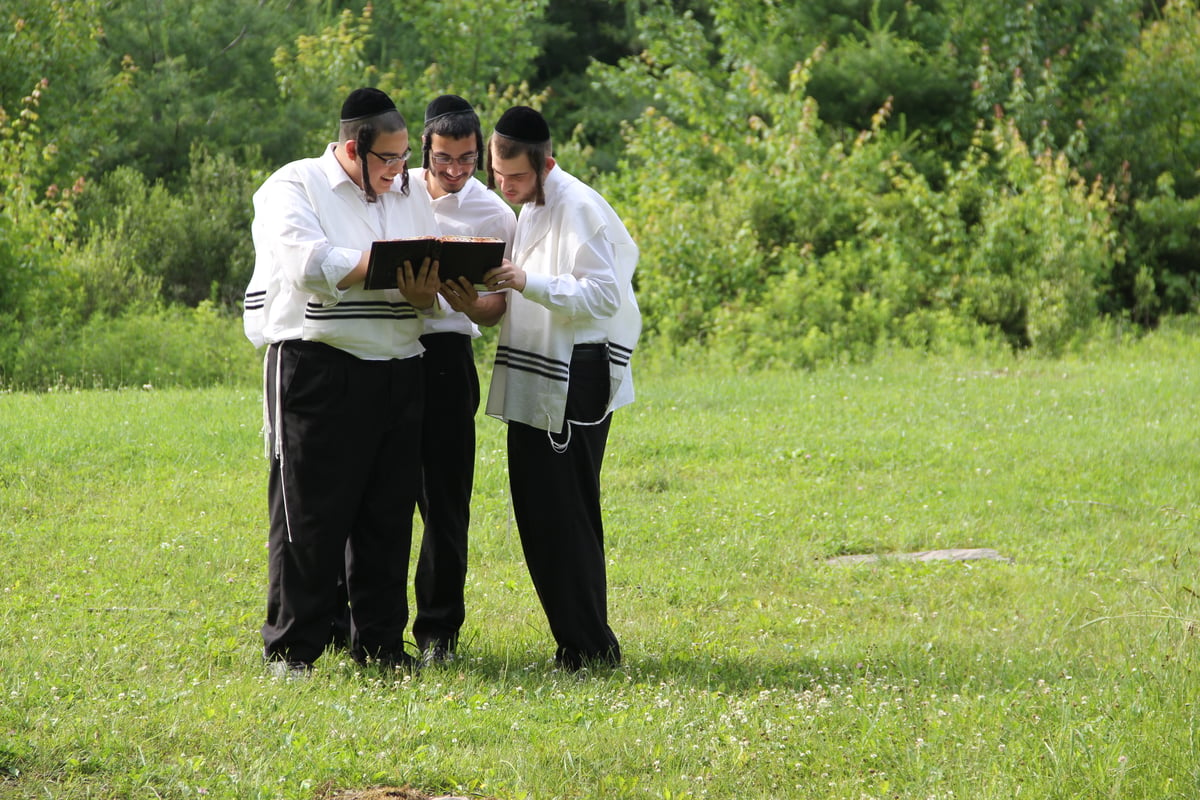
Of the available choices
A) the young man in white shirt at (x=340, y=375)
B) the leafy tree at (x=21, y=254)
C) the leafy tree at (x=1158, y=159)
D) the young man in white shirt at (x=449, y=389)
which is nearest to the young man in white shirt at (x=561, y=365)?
the young man in white shirt at (x=449, y=389)

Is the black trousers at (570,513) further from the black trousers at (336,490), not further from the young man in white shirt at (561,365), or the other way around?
the black trousers at (336,490)

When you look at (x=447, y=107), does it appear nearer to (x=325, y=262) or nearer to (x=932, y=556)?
(x=325, y=262)

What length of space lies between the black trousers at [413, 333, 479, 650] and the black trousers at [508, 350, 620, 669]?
0.21 meters

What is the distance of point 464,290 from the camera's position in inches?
182

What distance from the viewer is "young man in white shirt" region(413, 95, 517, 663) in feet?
15.6

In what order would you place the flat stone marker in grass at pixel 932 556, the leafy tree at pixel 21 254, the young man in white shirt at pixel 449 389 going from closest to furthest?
the young man in white shirt at pixel 449 389
the flat stone marker in grass at pixel 932 556
the leafy tree at pixel 21 254

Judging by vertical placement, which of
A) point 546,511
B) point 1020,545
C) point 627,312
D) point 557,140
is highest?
point 557,140

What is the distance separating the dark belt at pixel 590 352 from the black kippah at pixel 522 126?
2.49 feet

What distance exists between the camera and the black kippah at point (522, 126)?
4625mm

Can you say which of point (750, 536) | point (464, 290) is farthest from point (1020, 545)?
point (464, 290)

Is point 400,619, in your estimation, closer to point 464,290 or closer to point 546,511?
point 546,511

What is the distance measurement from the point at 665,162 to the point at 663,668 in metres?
13.9

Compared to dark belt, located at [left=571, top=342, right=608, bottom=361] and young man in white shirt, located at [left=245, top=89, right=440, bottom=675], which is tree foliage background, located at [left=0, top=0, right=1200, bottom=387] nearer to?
young man in white shirt, located at [left=245, top=89, right=440, bottom=675]

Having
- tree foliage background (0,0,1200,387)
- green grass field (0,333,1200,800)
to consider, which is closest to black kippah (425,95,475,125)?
green grass field (0,333,1200,800)
